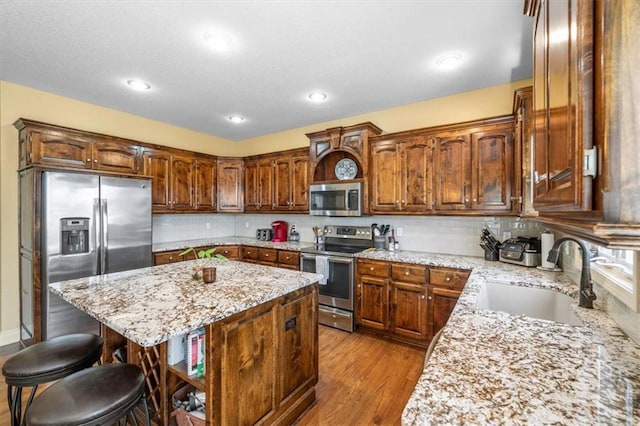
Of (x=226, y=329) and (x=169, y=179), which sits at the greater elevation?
(x=169, y=179)

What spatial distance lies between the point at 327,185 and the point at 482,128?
74.1 inches

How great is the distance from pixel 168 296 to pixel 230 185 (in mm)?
3381

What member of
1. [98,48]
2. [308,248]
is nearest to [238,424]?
[308,248]

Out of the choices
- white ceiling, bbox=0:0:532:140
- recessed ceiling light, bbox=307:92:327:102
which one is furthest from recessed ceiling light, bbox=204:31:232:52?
recessed ceiling light, bbox=307:92:327:102

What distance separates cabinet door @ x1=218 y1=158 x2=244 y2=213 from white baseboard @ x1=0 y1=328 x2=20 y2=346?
2683 mm

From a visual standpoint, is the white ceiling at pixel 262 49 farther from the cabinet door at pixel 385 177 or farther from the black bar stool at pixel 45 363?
the black bar stool at pixel 45 363

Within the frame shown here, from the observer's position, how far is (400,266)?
9.67 feet

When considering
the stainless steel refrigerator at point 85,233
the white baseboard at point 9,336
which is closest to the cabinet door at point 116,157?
the stainless steel refrigerator at point 85,233

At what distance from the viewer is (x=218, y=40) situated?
2.16 meters

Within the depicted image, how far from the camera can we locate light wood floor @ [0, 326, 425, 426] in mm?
1961

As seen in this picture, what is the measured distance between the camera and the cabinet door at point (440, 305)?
8.79 ft

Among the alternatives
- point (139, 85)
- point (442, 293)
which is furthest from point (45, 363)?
point (442, 293)

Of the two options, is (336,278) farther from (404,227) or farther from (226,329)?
(226,329)

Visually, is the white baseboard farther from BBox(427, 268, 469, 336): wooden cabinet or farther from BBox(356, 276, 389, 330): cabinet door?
BBox(427, 268, 469, 336): wooden cabinet
